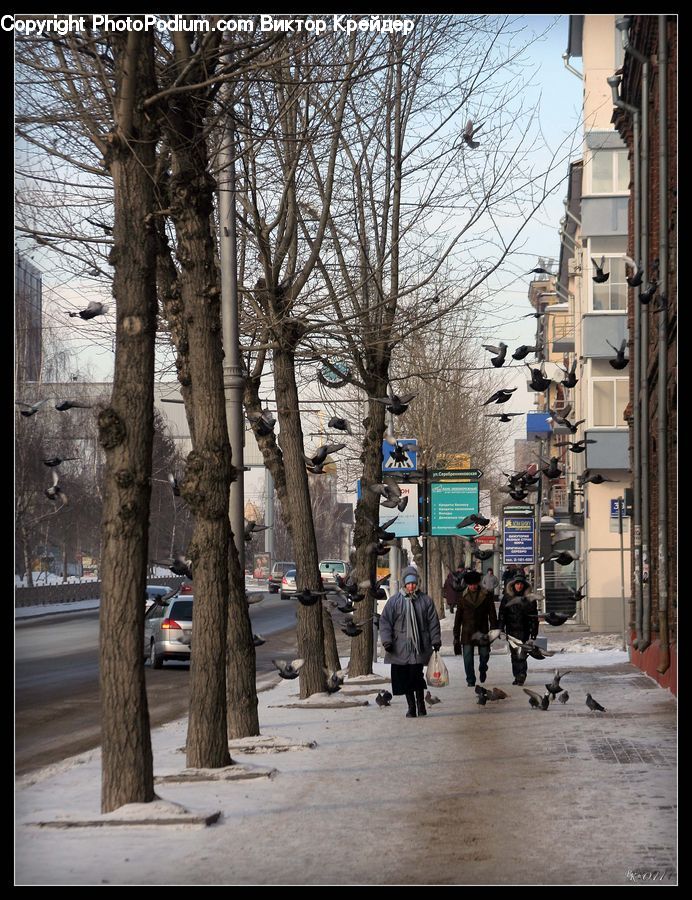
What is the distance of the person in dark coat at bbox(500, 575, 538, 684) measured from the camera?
70.5ft

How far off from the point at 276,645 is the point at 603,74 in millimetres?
17761

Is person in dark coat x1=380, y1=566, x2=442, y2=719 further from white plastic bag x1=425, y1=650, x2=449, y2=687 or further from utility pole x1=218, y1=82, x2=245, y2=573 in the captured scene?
utility pole x1=218, y1=82, x2=245, y2=573

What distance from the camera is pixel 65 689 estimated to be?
24406 mm

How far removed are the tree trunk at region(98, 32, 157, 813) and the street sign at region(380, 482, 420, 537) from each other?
1796cm

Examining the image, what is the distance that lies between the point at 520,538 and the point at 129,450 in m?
26.1

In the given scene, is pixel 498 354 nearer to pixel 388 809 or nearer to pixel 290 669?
pixel 290 669

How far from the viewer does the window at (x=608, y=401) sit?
135 ft

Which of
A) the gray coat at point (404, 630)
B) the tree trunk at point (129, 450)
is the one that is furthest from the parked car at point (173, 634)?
the tree trunk at point (129, 450)

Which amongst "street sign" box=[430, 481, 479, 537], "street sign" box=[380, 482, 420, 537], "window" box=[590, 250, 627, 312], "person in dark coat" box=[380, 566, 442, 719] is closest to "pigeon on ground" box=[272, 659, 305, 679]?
"person in dark coat" box=[380, 566, 442, 719]

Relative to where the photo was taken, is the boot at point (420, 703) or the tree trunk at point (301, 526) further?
the tree trunk at point (301, 526)

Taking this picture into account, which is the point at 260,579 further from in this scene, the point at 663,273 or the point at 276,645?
the point at 663,273

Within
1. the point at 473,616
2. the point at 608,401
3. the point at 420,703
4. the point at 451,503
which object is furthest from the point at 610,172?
the point at 420,703

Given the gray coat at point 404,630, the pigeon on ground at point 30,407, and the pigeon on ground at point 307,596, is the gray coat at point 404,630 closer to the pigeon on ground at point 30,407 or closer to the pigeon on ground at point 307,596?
the pigeon on ground at point 307,596

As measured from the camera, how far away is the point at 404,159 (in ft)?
70.4
